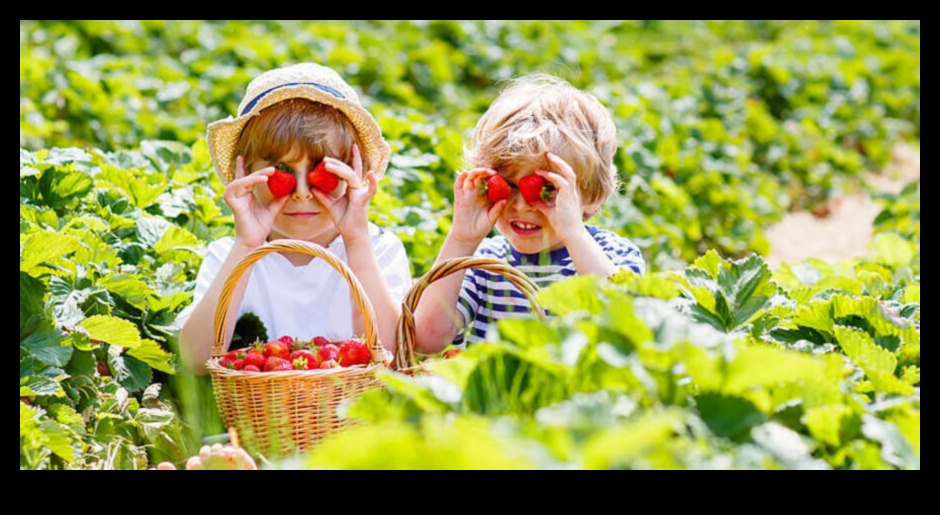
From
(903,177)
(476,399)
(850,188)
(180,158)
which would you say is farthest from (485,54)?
(476,399)

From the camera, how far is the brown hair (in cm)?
330

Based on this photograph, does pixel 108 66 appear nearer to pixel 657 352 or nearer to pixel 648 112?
pixel 648 112

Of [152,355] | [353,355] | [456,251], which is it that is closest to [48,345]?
[152,355]

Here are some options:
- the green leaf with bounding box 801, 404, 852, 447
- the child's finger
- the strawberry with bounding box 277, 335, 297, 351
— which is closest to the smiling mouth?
the child's finger

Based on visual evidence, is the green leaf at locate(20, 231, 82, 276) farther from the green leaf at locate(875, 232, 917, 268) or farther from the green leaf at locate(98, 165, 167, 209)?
the green leaf at locate(875, 232, 917, 268)

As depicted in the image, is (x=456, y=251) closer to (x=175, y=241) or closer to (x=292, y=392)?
(x=292, y=392)

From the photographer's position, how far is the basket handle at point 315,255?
2773 mm

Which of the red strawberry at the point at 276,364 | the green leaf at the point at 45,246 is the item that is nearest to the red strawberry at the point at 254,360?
the red strawberry at the point at 276,364

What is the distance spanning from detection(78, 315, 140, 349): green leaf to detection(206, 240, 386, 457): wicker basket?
0.82ft

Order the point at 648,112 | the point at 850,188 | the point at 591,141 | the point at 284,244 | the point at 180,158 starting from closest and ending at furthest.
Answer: the point at 284,244
the point at 591,141
the point at 180,158
the point at 648,112
the point at 850,188

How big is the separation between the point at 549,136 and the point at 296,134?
0.77 metres

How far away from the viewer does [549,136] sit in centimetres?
318

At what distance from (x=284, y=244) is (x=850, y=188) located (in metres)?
6.90
